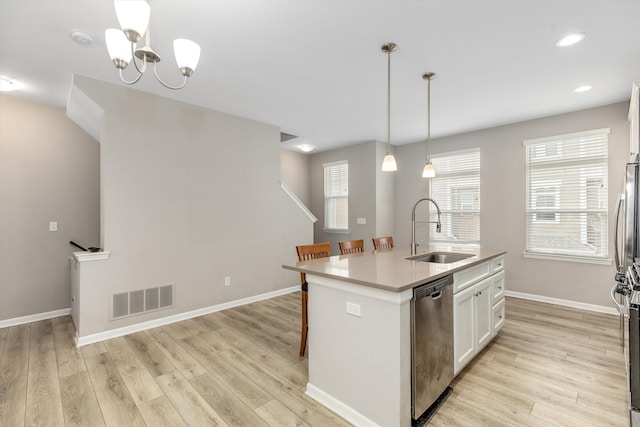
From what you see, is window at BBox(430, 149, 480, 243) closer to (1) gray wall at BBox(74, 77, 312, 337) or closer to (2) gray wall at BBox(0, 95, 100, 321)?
(1) gray wall at BBox(74, 77, 312, 337)

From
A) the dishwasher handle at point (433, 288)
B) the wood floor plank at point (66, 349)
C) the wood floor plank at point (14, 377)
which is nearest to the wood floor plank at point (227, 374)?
the wood floor plank at point (66, 349)

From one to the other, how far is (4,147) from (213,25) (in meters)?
3.21

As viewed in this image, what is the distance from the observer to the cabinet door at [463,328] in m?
2.10

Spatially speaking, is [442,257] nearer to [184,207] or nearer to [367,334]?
[367,334]

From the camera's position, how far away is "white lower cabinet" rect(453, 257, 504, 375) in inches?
84.3

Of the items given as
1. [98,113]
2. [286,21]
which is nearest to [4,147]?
[98,113]

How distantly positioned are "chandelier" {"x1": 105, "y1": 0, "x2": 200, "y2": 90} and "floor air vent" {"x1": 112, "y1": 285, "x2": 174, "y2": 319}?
254 centimetres

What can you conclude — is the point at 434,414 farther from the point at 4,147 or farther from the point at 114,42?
the point at 4,147

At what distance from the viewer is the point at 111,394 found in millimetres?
2115

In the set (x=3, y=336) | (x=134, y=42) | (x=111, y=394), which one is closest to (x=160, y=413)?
(x=111, y=394)

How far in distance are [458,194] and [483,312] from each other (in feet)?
9.74

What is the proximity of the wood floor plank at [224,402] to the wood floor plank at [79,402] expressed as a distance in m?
0.61

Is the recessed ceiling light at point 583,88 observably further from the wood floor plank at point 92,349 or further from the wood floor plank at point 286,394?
the wood floor plank at point 92,349

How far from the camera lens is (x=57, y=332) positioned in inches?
126
